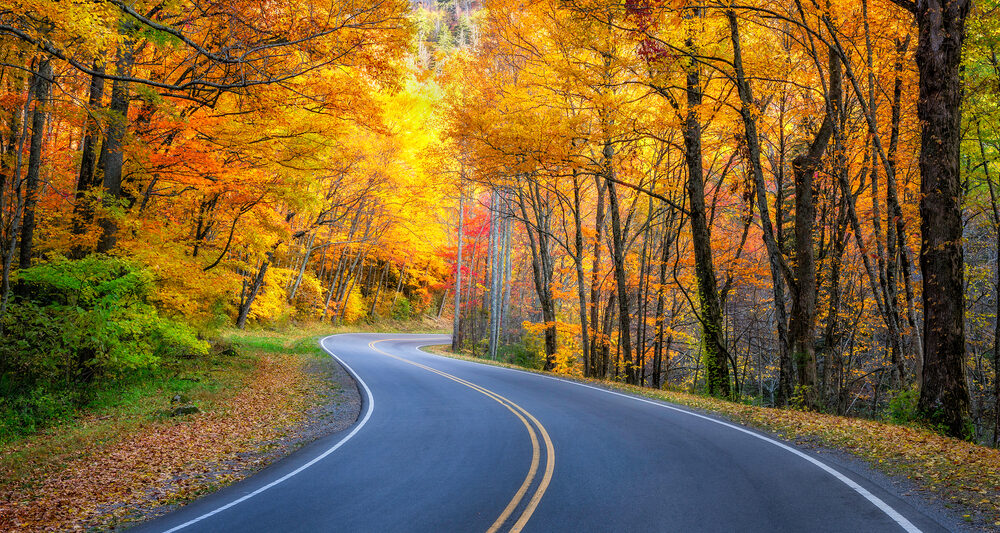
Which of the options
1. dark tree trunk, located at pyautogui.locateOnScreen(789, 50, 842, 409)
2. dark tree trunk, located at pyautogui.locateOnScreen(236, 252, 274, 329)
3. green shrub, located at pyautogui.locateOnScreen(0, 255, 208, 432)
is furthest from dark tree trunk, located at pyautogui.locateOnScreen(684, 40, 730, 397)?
dark tree trunk, located at pyautogui.locateOnScreen(236, 252, 274, 329)

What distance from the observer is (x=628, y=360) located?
18391mm

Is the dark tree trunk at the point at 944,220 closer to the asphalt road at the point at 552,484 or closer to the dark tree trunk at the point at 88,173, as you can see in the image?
the asphalt road at the point at 552,484

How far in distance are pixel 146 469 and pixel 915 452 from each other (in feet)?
35.5

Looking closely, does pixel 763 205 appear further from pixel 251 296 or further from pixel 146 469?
pixel 251 296

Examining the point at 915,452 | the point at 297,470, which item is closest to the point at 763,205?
the point at 915,452

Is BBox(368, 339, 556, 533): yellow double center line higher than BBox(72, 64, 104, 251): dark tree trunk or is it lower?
lower

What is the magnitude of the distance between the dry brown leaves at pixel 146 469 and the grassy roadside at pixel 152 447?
14 mm

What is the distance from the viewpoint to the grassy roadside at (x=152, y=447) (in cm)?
643

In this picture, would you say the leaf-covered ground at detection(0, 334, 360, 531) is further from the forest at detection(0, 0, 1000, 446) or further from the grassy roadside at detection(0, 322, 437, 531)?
the forest at detection(0, 0, 1000, 446)

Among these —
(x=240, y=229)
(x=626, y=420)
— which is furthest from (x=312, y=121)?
(x=626, y=420)

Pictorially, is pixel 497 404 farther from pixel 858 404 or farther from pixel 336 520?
pixel 858 404

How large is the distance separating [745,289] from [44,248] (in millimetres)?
32387

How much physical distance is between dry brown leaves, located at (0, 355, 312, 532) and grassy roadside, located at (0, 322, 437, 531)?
0.01m

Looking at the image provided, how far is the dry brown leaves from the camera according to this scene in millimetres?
6141
